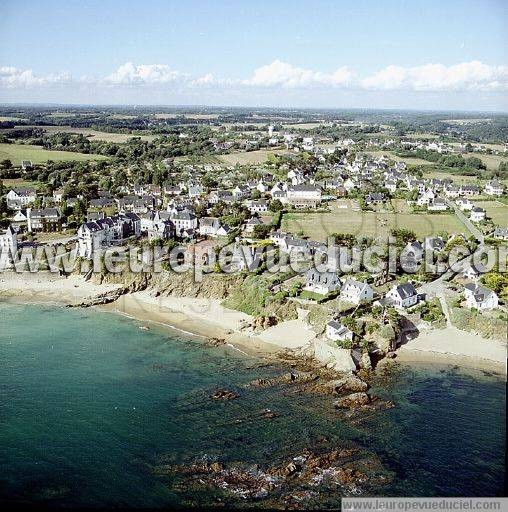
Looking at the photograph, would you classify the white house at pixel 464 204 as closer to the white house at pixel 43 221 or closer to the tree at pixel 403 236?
the tree at pixel 403 236

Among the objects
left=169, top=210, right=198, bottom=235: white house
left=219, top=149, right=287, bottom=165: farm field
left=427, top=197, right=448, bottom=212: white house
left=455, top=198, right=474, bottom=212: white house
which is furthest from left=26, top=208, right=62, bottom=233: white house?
left=455, top=198, right=474, bottom=212: white house

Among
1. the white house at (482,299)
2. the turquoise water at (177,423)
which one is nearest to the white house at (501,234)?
the white house at (482,299)

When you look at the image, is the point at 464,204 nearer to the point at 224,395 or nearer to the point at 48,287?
the point at 48,287

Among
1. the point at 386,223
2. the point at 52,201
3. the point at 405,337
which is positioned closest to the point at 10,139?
the point at 52,201

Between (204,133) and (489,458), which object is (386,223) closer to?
(489,458)

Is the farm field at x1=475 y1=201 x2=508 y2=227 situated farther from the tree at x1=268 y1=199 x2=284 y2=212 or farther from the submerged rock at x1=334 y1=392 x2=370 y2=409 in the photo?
the submerged rock at x1=334 y1=392 x2=370 y2=409

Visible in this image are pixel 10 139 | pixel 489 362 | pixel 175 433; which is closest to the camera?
pixel 175 433
